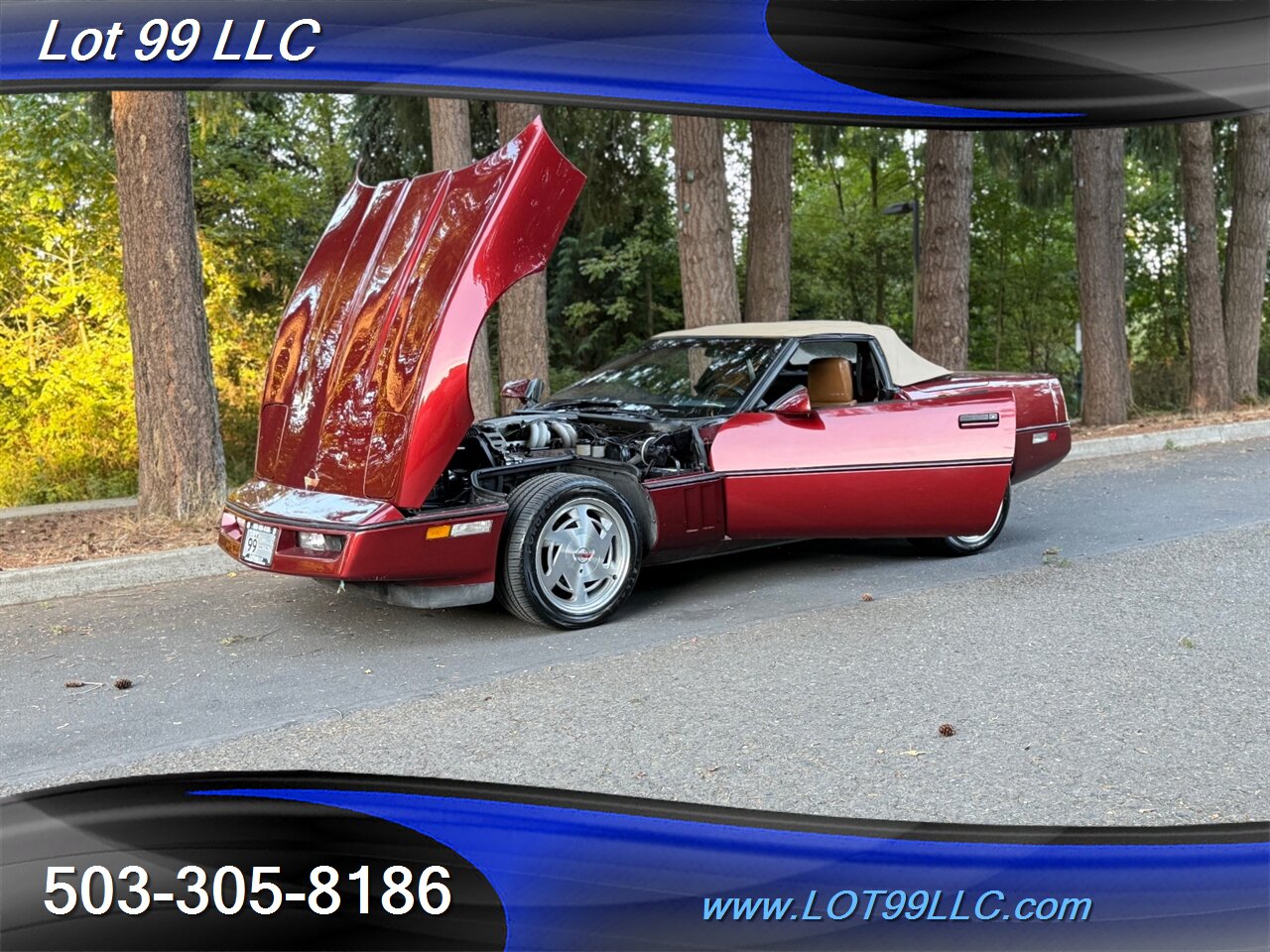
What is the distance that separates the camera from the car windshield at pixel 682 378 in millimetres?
6789

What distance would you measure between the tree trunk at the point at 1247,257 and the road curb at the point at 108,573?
50.1ft

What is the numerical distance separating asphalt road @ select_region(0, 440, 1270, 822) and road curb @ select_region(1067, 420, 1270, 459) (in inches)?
198

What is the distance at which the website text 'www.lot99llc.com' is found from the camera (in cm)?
244

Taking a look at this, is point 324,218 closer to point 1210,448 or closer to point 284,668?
point 1210,448

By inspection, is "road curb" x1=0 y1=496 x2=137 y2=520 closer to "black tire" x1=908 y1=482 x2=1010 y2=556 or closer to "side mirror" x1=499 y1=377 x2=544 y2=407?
"side mirror" x1=499 y1=377 x2=544 y2=407

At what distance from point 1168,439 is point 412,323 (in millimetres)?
9952

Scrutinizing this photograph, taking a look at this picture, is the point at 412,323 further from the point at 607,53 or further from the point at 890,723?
the point at 607,53

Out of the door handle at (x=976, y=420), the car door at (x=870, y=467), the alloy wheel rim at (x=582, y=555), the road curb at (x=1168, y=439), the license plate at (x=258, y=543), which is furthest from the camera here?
the road curb at (x=1168, y=439)

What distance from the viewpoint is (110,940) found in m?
2.45

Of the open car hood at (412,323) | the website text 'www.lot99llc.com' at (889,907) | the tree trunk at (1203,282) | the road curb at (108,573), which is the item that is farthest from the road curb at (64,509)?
the tree trunk at (1203,282)

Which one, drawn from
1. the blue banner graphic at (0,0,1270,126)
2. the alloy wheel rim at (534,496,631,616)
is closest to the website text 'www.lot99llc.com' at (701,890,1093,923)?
the blue banner graphic at (0,0,1270,126)

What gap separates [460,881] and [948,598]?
13.7ft

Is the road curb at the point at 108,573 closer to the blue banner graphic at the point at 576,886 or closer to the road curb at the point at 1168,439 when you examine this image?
the blue banner graphic at the point at 576,886

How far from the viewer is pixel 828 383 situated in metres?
7.02
